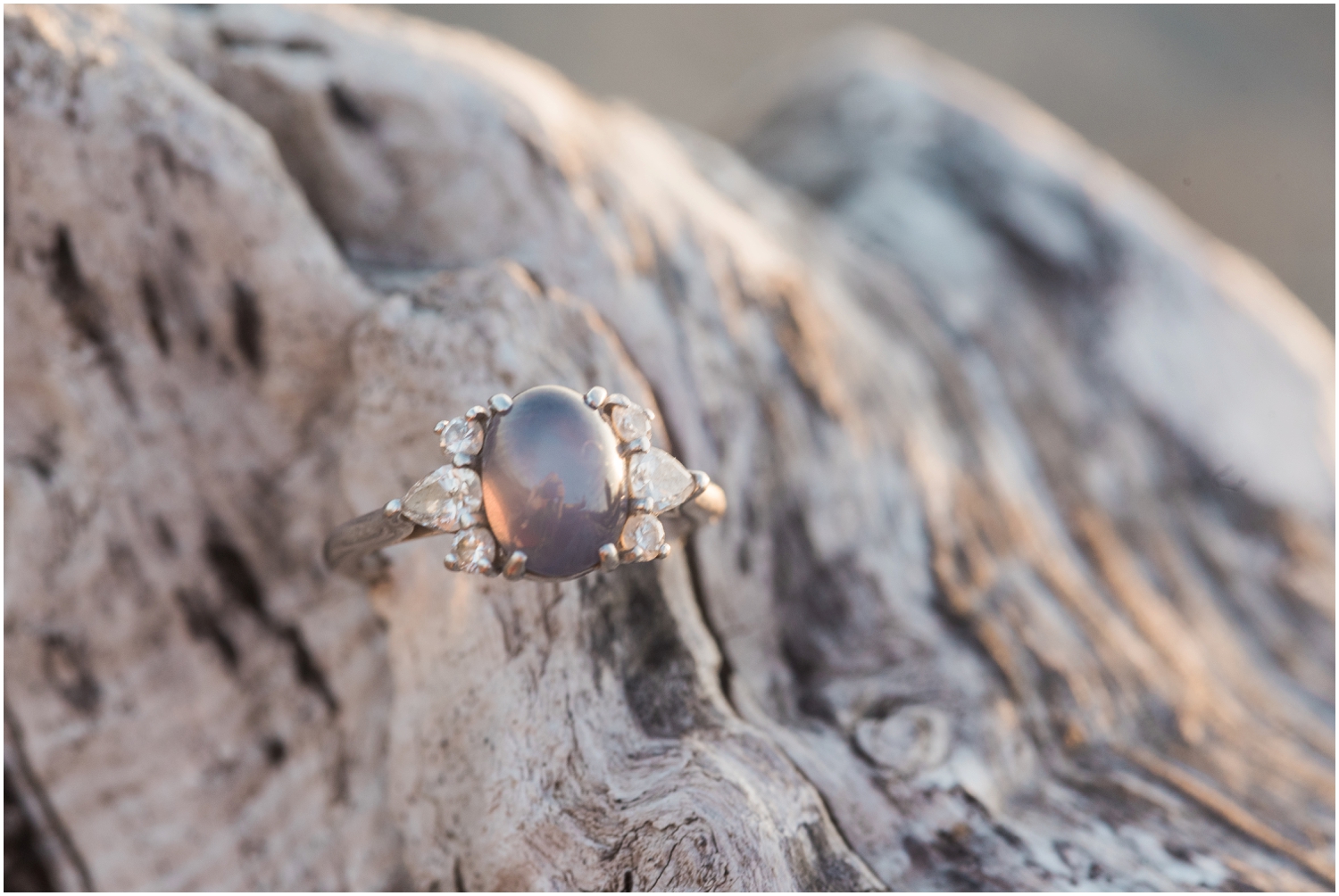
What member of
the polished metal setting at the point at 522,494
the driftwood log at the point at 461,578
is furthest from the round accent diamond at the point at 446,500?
the driftwood log at the point at 461,578

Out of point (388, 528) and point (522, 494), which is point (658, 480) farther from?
point (388, 528)

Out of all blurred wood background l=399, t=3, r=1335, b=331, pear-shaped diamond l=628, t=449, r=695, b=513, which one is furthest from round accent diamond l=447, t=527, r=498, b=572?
blurred wood background l=399, t=3, r=1335, b=331

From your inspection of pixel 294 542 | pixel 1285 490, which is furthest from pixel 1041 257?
pixel 294 542

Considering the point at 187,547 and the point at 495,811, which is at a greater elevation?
the point at 187,547

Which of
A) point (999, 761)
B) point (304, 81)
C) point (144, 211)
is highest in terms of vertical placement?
point (304, 81)

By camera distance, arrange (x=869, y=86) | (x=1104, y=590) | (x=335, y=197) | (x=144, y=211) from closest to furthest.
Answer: (x=144, y=211)
(x=335, y=197)
(x=1104, y=590)
(x=869, y=86)

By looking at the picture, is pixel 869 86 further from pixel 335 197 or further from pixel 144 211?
pixel 144 211

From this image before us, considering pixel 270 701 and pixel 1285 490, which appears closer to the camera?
pixel 270 701
